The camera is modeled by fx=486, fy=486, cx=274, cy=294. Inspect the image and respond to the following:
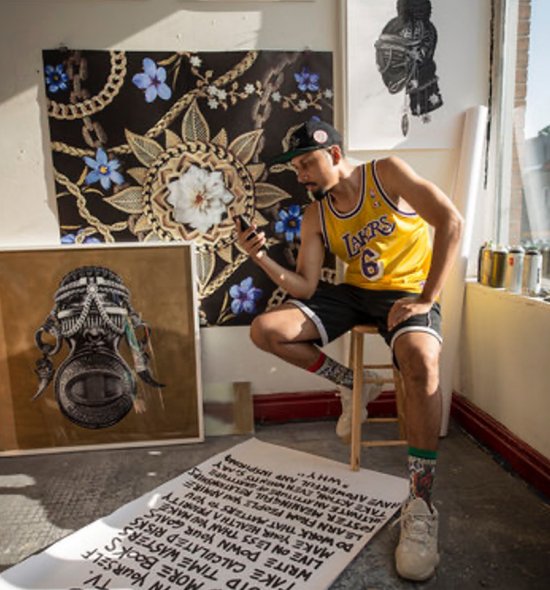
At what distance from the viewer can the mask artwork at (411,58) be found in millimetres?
2180

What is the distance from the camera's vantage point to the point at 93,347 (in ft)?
7.28

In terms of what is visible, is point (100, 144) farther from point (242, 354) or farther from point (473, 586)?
point (473, 586)

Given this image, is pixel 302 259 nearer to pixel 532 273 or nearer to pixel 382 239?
pixel 382 239

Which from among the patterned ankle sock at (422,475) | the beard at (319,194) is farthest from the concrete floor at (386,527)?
the beard at (319,194)

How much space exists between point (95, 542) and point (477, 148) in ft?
7.11

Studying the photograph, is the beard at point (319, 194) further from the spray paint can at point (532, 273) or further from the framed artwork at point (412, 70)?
the spray paint can at point (532, 273)

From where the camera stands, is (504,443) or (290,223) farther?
(290,223)

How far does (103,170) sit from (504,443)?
2070mm

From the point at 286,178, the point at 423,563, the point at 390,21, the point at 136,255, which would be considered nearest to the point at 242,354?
the point at 136,255

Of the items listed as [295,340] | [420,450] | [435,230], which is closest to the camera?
[420,450]

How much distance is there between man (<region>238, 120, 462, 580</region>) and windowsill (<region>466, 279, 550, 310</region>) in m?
0.36

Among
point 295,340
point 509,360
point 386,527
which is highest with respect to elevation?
point 295,340

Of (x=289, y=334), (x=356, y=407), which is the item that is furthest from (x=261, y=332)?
(x=356, y=407)

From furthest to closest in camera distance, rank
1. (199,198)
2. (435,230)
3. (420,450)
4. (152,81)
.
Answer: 1. (199,198)
2. (152,81)
3. (435,230)
4. (420,450)
